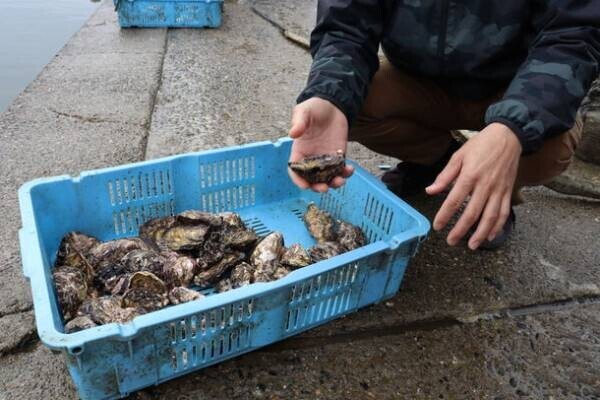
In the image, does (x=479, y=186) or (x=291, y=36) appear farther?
(x=291, y=36)

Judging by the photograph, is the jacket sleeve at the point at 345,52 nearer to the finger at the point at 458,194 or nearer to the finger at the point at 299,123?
the finger at the point at 299,123

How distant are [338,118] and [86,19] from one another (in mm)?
4983

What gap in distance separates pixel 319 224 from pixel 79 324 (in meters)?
1.07

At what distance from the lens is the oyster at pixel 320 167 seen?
178cm

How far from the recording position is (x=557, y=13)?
1631mm

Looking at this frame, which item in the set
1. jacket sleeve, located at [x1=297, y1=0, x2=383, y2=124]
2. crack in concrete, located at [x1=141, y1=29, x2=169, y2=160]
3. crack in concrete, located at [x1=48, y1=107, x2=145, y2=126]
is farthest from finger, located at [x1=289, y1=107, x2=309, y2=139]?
crack in concrete, located at [x1=48, y1=107, x2=145, y2=126]

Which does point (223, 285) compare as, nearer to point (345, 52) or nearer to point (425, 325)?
point (425, 325)

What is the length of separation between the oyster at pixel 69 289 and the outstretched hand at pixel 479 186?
3.82 ft

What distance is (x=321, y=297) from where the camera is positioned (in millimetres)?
1709

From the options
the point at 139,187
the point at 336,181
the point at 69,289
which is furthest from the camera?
the point at 139,187

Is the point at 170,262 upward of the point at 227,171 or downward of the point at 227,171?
downward

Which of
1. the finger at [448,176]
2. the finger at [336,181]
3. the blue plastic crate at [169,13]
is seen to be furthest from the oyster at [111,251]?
the blue plastic crate at [169,13]

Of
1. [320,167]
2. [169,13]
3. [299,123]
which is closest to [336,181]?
[320,167]

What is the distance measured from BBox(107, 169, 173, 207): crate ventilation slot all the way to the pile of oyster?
0.12 m
